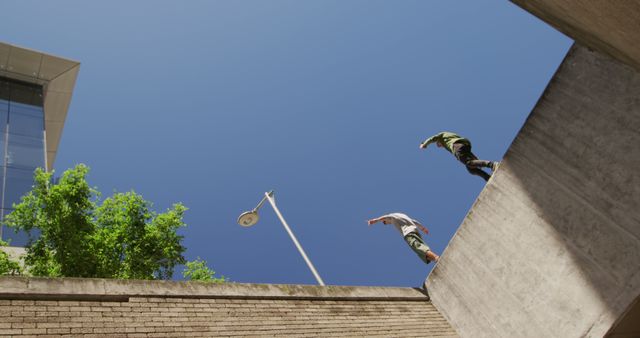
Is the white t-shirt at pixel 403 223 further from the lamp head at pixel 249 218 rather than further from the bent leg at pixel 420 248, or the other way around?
the lamp head at pixel 249 218

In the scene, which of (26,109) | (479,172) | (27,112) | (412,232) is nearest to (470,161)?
(479,172)

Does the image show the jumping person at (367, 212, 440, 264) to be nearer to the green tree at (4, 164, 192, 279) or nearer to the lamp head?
the lamp head

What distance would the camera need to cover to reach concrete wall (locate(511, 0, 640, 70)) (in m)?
3.53

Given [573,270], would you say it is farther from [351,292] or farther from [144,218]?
[144,218]

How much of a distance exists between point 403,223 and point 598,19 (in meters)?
6.69

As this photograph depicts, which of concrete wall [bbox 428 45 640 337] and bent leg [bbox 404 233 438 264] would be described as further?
bent leg [bbox 404 233 438 264]

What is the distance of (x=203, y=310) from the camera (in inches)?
250

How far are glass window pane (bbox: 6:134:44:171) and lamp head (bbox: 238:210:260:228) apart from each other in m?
16.9

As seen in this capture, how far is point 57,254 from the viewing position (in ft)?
46.6

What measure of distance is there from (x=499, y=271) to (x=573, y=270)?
1306 millimetres

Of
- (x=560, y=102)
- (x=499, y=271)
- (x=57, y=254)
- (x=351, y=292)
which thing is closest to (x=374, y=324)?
(x=351, y=292)

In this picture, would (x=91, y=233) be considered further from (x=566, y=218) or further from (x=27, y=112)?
(x=27, y=112)

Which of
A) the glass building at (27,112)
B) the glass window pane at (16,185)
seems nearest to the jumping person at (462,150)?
the glass building at (27,112)

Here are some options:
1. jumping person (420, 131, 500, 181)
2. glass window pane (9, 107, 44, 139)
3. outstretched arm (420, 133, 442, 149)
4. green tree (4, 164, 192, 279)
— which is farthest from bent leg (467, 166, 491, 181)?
glass window pane (9, 107, 44, 139)
